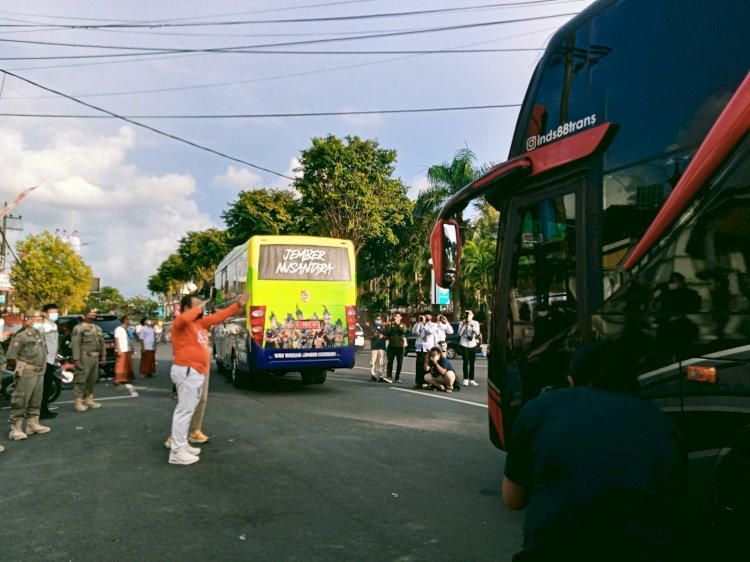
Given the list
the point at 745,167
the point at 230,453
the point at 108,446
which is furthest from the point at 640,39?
the point at 108,446

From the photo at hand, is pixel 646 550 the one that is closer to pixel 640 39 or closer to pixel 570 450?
pixel 570 450

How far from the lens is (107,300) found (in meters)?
135

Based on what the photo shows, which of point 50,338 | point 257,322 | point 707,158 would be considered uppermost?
point 707,158

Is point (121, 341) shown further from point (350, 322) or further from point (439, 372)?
point (439, 372)

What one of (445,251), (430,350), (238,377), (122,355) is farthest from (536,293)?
(122,355)

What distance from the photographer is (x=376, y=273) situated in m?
42.6

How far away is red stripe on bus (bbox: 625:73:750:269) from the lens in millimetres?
3080

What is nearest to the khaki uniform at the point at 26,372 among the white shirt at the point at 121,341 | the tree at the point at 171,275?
the white shirt at the point at 121,341

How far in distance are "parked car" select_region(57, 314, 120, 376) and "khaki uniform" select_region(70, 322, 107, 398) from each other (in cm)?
563

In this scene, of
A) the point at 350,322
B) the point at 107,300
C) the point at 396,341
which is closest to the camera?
the point at 350,322

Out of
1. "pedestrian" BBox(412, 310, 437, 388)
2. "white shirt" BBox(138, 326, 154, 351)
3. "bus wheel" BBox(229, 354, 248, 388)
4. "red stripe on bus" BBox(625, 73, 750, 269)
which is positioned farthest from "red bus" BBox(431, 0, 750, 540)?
"white shirt" BBox(138, 326, 154, 351)

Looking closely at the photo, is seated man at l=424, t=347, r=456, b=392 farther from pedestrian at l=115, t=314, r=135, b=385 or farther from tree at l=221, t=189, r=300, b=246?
tree at l=221, t=189, r=300, b=246

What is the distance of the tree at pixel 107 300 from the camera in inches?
4806

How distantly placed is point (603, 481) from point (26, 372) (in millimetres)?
8488
